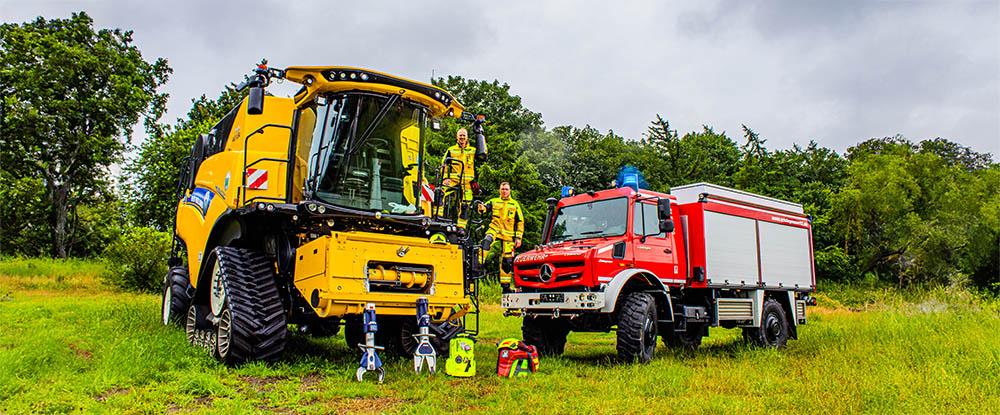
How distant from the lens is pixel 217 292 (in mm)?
7379

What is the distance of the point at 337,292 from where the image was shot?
20.9 ft

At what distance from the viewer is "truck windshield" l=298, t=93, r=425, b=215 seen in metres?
7.04

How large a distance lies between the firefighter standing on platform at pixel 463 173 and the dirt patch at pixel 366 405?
266 cm

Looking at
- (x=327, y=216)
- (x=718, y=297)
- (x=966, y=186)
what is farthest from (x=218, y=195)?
(x=966, y=186)

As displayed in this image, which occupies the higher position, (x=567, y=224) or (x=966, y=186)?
(x=966, y=186)

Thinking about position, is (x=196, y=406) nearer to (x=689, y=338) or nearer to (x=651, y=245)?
(x=651, y=245)

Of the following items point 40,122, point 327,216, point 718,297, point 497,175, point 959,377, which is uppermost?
point 40,122

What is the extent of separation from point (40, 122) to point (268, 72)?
25.9 metres

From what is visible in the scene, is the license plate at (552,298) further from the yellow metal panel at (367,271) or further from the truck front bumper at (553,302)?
the yellow metal panel at (367,271)

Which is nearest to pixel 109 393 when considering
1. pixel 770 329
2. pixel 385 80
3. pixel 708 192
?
pixel 385 80

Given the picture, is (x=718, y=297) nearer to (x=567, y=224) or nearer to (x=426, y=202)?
(x=567, y=224)

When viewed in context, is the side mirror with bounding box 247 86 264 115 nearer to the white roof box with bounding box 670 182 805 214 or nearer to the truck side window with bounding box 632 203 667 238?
the truck side window with bounding box 632 203 667 238

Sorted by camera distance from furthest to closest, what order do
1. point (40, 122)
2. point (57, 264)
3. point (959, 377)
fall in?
point (40, 122)
point (57, 264)
point (959, 377)

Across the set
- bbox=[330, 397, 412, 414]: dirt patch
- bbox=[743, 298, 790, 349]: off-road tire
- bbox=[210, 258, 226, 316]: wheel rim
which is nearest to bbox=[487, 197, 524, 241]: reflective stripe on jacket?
bbox=[210, 258, 226, 316]: wheel rim
